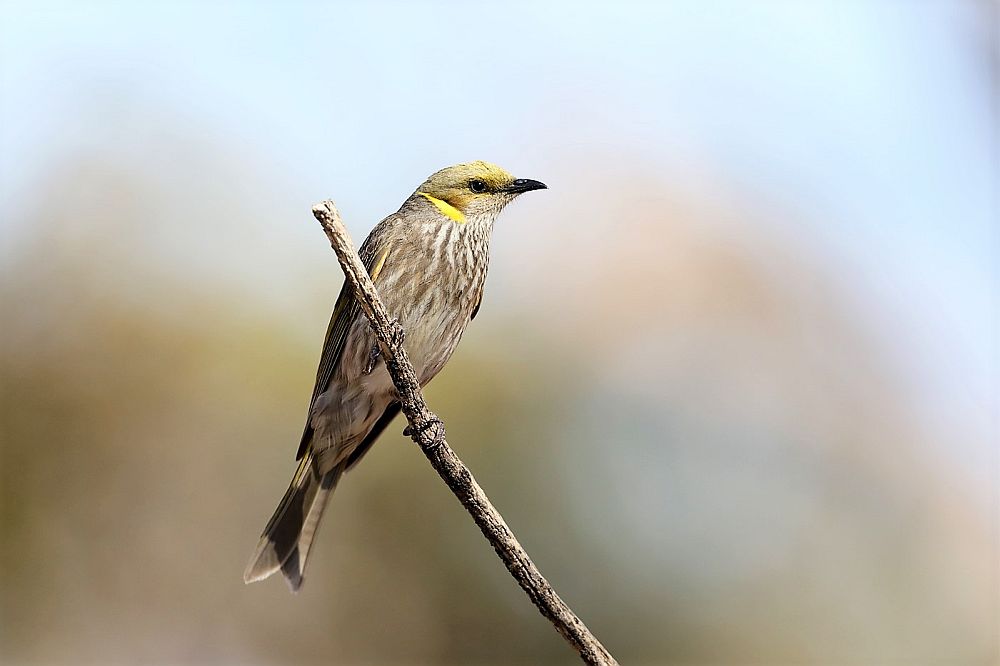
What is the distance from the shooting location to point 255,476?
26.8 feet

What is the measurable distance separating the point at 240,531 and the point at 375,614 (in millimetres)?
1291

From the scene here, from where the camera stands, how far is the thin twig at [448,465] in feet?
8.18

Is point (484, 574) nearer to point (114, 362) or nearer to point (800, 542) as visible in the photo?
point (800, 542)

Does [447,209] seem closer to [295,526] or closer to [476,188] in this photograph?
[476,188]

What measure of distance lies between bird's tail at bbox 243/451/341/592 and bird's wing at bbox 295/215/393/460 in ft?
0.48

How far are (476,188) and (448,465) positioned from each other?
187 cm

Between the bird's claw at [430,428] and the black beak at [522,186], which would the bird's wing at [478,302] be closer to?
the black beak at [522,186]

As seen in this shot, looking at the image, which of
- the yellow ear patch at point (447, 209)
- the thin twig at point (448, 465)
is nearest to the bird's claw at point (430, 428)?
the thin twig at point (448, 465)

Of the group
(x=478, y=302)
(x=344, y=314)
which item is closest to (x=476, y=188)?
(x=478, y=302)

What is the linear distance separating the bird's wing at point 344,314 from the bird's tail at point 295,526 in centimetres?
15

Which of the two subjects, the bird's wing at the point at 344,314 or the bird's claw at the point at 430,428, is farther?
the bird's wing at the point at 344,314

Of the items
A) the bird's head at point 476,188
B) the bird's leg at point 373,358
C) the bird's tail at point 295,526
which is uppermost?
the bird's head at point 476,188

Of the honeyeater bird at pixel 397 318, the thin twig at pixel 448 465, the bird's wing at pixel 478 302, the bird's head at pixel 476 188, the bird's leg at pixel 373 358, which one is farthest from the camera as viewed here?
Result: the bird's head at pixel 476 188

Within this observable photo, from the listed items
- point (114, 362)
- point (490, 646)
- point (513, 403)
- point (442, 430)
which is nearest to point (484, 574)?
point (490, 646)
